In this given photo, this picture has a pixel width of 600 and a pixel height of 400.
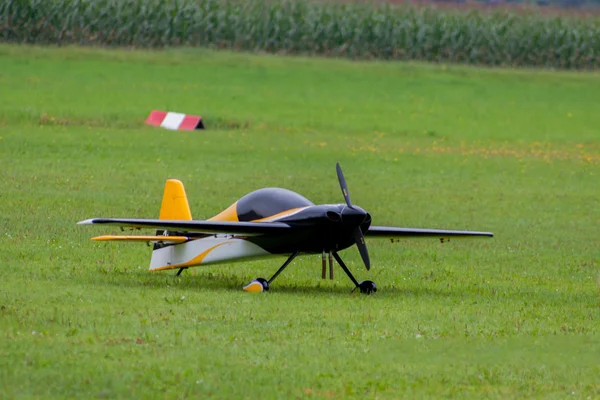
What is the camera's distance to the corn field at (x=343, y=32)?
6172cm

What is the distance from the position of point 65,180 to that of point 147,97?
771 inches

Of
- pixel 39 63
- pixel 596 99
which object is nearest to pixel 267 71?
pixel 39 63

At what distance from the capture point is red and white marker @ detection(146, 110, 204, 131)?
4456 centimetres

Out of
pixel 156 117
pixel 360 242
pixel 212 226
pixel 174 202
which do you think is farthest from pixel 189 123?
pixel 360 242

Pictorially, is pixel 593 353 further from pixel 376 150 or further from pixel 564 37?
pixel 564 37

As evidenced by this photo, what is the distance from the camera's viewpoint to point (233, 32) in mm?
63031

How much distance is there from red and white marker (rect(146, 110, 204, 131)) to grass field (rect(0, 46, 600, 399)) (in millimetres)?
1047

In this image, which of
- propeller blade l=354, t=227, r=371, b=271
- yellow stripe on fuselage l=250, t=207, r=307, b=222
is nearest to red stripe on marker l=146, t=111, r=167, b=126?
yellow stripe on fuselage l=250, t=207, r=307, b=222

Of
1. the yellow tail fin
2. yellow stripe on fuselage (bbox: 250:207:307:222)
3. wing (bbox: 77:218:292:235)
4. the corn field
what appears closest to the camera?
wing (bbox: 77:218:292:235)

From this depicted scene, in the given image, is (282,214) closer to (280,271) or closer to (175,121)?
(280,271)

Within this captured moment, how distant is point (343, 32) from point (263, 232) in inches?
1846

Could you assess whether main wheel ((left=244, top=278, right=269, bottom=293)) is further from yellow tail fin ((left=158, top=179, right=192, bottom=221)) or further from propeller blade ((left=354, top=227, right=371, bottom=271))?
yellow tail fin ((left=158, top=179, right=192, bottom=221))

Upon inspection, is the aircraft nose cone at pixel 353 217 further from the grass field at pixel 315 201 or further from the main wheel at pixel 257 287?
the main wheel at pixel 257 287

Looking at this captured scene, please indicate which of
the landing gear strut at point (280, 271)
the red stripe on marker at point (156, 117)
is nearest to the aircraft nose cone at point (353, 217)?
the landing gear strut at point (280, 271)
